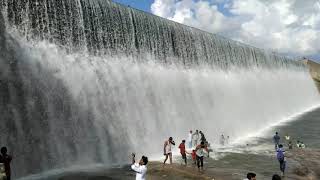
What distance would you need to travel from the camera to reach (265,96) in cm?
6562

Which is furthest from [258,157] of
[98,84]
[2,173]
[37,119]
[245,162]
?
[2,173]

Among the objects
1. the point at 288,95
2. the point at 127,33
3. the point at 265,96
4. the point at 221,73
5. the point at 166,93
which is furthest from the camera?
the point at 288,95

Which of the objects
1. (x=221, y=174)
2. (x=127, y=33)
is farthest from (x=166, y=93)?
(x=221, y=174)

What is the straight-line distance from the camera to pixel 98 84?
27.4 metres

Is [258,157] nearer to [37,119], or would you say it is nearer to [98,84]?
[98,84]

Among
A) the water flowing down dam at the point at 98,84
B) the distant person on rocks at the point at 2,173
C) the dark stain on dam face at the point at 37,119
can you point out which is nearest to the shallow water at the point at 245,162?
the dark stain on dam face at the point at 37,119

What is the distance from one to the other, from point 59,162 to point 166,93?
1492 centimetres

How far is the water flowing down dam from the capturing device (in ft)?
70.5

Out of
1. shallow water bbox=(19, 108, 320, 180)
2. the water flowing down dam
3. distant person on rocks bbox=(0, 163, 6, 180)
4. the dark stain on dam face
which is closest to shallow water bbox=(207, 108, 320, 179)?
shallow water bbox=(19, 108, 320, 180)

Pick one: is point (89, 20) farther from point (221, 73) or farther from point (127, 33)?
point (221, 73)

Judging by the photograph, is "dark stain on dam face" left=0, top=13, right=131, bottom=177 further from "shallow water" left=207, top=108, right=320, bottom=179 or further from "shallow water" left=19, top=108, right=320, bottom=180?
"shallow water" left=207, top=108, right=320, bottom=179

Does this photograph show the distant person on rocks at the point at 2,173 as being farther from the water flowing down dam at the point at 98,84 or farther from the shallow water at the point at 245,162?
the water flowing down dam at the point at 98,84

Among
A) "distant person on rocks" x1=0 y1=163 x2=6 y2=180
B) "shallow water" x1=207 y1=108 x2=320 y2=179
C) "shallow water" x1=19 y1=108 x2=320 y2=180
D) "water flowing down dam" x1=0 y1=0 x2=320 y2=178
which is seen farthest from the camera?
"shallow water" x1=207 y1=108 x2=320 y2=179

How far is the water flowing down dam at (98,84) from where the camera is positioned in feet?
70.5
